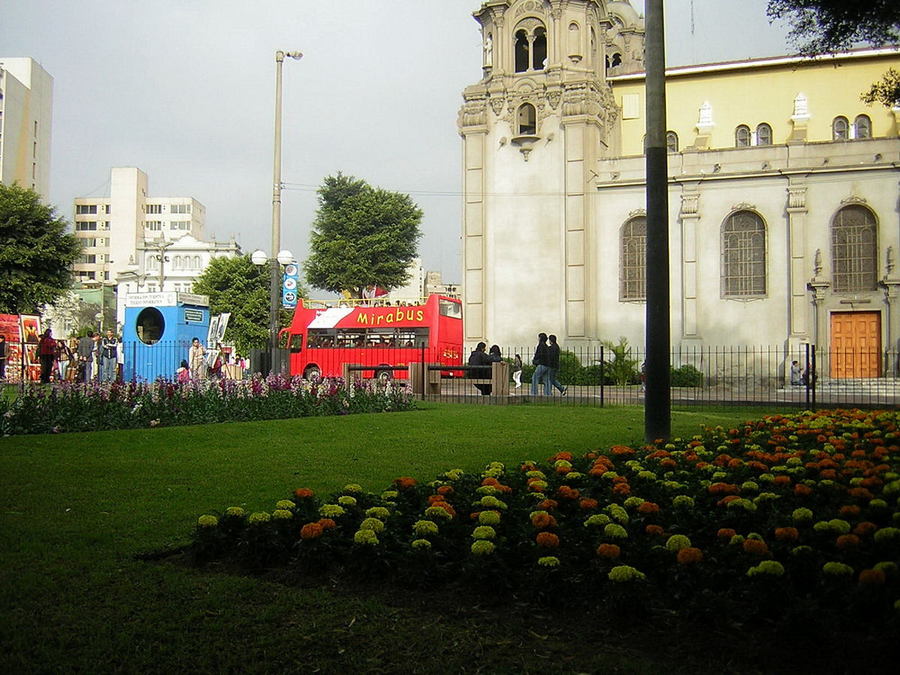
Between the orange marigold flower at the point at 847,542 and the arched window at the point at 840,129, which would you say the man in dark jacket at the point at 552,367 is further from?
the arched window at the point at 840,129

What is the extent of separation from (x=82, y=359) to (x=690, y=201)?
2492 cm

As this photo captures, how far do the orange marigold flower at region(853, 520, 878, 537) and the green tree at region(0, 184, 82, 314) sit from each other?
42535 mm

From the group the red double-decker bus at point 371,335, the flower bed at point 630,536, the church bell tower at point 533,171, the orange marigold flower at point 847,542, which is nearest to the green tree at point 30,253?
the red double-decker bus at point 371,335

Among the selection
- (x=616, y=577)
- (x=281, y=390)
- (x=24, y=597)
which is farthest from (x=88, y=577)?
(x=281, y=390)

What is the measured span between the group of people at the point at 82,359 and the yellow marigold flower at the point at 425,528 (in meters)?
21.3

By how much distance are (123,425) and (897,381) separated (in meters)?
27.4

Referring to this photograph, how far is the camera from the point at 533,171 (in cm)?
3872

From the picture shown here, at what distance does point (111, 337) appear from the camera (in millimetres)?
28750

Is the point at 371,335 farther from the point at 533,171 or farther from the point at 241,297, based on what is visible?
the point at 241,297

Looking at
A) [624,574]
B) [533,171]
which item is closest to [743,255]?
[533,171]

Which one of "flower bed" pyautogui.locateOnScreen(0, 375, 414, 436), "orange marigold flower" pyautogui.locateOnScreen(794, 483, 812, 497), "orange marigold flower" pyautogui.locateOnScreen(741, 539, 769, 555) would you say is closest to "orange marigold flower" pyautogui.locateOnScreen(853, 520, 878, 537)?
"orange marigold flower" pyautogui.locateOnScreen(741, 539, 769, 555)

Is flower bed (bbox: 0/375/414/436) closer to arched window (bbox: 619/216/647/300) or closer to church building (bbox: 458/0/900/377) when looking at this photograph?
church building (bbox: 458/0/900/377)

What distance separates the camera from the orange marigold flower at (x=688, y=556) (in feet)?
13.0

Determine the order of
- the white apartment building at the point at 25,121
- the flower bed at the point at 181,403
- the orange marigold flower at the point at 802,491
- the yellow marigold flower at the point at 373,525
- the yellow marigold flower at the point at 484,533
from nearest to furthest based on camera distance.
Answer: the yellow marigold flower at the point at 484,533 < the yellow marigold flower at the point at 373,525 < the orange marigold flower at the point at 802,491 < the flower bed at the point at 181,403 < the white apartment building at the point at 25,121
